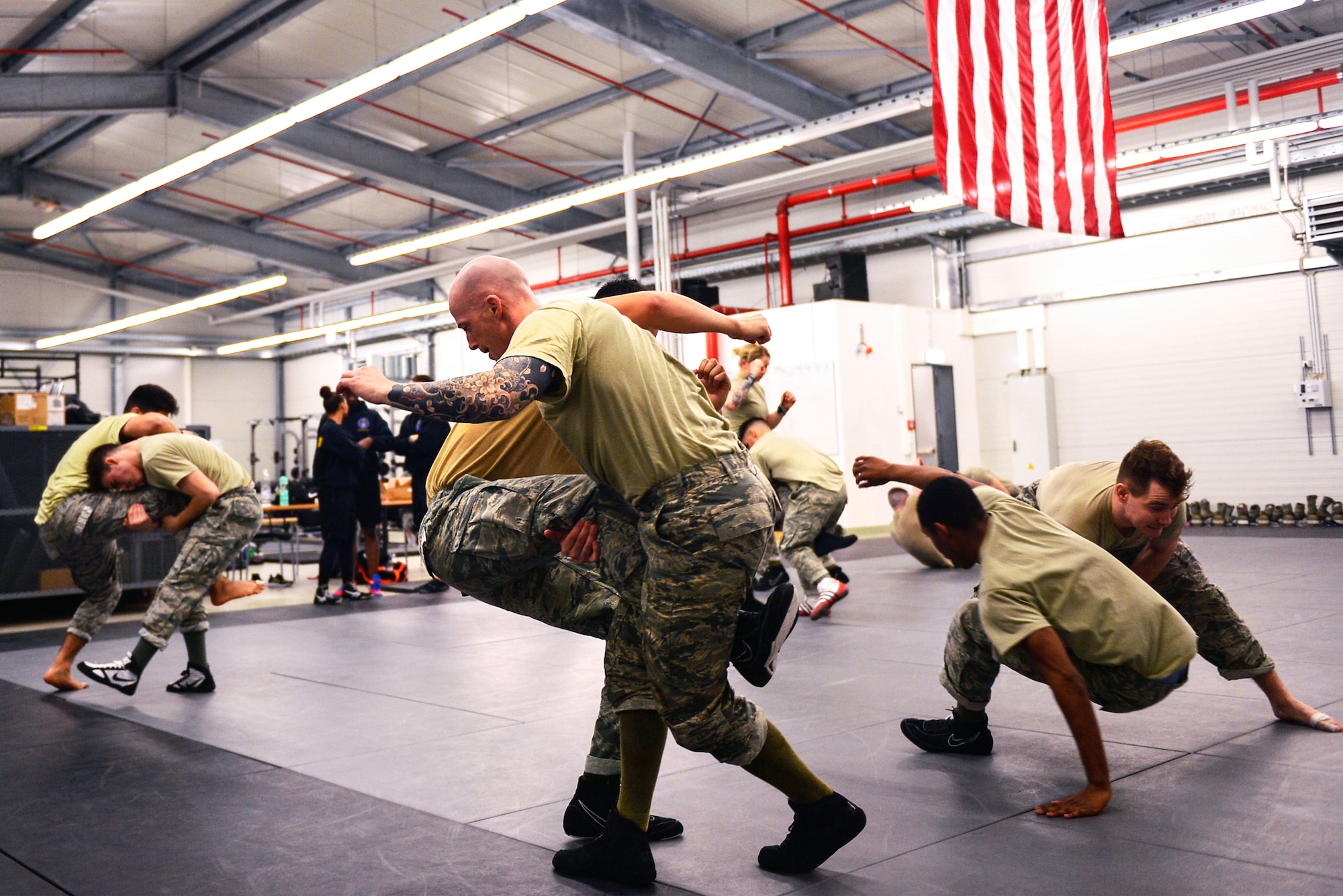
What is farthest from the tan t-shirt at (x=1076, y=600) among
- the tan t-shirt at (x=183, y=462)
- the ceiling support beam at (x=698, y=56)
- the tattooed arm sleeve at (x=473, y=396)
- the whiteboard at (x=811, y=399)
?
the whiteboard at (x=811, y=399)

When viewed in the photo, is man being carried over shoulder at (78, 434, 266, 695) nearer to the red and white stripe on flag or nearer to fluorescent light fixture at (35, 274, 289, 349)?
the red and white stripe on flag

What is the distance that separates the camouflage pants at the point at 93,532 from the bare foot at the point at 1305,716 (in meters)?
4.42

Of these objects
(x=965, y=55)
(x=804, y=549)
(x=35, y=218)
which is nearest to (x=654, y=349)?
(x=804, y=549)

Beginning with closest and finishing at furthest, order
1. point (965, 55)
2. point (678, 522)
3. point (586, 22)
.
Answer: point (678, 522) < point (965, 55) < point (586, 22)

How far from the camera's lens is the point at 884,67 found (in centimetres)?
1196

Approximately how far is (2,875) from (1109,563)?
9.02ft

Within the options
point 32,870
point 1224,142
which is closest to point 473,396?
point 32,870

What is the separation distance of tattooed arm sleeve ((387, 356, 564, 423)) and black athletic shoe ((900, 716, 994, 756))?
1915 mm

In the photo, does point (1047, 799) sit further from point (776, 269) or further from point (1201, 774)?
point (776, 269)

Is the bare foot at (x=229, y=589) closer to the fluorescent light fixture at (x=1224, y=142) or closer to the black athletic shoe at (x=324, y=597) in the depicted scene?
the black athletic shoe at (x=324, y=597)

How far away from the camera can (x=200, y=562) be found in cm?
456

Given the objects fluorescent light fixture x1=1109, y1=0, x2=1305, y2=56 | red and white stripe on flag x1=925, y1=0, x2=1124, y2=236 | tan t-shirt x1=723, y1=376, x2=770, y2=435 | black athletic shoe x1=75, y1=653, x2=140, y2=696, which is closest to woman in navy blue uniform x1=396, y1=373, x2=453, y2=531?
tan t-shirt x1=723, y1=376, x2=770, y2=435

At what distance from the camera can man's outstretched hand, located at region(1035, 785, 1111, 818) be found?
2504 mm

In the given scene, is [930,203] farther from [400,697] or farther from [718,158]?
[400,697]
